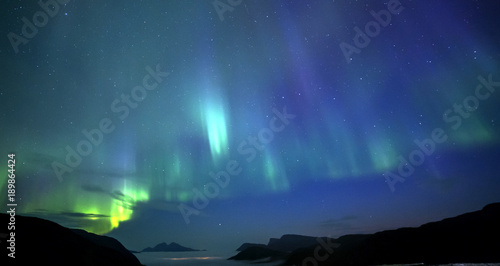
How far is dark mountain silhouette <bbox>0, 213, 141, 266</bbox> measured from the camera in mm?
95250

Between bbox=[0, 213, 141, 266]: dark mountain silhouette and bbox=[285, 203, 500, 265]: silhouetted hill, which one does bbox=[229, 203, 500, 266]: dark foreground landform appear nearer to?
bbox=[285, 203, 500, 265]: silhouetted hill

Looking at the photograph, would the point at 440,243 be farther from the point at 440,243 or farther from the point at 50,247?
the point at 50,247

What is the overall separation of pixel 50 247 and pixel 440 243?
18735cm

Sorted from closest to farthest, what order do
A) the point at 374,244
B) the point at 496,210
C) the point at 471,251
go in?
the point at 471,251 < the point at 496,210 < the point at 374,244

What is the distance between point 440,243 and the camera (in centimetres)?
16000

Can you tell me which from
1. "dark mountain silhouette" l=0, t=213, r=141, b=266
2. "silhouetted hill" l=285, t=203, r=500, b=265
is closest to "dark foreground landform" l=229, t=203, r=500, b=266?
"silhouetted hill" l=285, t=203, r=500, b=265

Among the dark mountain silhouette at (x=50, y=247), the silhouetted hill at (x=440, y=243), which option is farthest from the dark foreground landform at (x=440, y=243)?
the dark mountain silhouette at (x=50, y=247)

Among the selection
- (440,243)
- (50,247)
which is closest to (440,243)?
(440,243)

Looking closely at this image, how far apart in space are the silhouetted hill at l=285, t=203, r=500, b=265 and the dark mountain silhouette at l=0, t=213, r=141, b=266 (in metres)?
144

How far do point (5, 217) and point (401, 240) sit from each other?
200684 mm

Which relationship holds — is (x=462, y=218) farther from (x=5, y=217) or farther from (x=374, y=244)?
(x=5, y=217)

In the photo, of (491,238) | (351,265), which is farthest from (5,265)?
(491,238)

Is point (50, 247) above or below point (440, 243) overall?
above

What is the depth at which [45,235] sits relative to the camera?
113688mm
